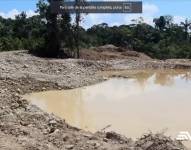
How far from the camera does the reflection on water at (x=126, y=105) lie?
12.5m

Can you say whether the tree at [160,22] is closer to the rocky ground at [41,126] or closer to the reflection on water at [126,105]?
the reflection on water at [126,105]

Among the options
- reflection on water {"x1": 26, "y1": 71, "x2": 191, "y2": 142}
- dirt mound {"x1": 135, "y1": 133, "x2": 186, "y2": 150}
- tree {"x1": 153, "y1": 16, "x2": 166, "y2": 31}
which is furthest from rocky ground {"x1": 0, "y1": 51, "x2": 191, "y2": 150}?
tree {"x1": 153, "y1": 16, "x2": 166, "y2": 31}

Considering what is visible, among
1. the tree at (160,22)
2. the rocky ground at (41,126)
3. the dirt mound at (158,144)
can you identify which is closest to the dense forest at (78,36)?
the tree at (160,22)

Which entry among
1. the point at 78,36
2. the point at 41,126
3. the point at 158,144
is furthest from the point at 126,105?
the point at 78,36

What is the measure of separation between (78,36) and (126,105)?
15638 mm

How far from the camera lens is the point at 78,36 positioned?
101 feet

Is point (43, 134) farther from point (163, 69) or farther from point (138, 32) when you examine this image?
point (138, 32)

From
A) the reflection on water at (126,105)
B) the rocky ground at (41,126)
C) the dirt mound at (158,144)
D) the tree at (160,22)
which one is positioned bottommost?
the reflection on water at (126,105)

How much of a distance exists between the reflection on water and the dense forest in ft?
24.4

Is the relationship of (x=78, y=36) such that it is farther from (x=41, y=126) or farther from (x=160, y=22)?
(x=160, y=22)

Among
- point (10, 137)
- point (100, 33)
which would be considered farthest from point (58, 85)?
point (100, 33)

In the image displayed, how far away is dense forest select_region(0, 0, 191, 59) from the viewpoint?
1154 inches

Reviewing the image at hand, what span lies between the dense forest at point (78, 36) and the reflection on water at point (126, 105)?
24.4 ft

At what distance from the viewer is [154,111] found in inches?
570
